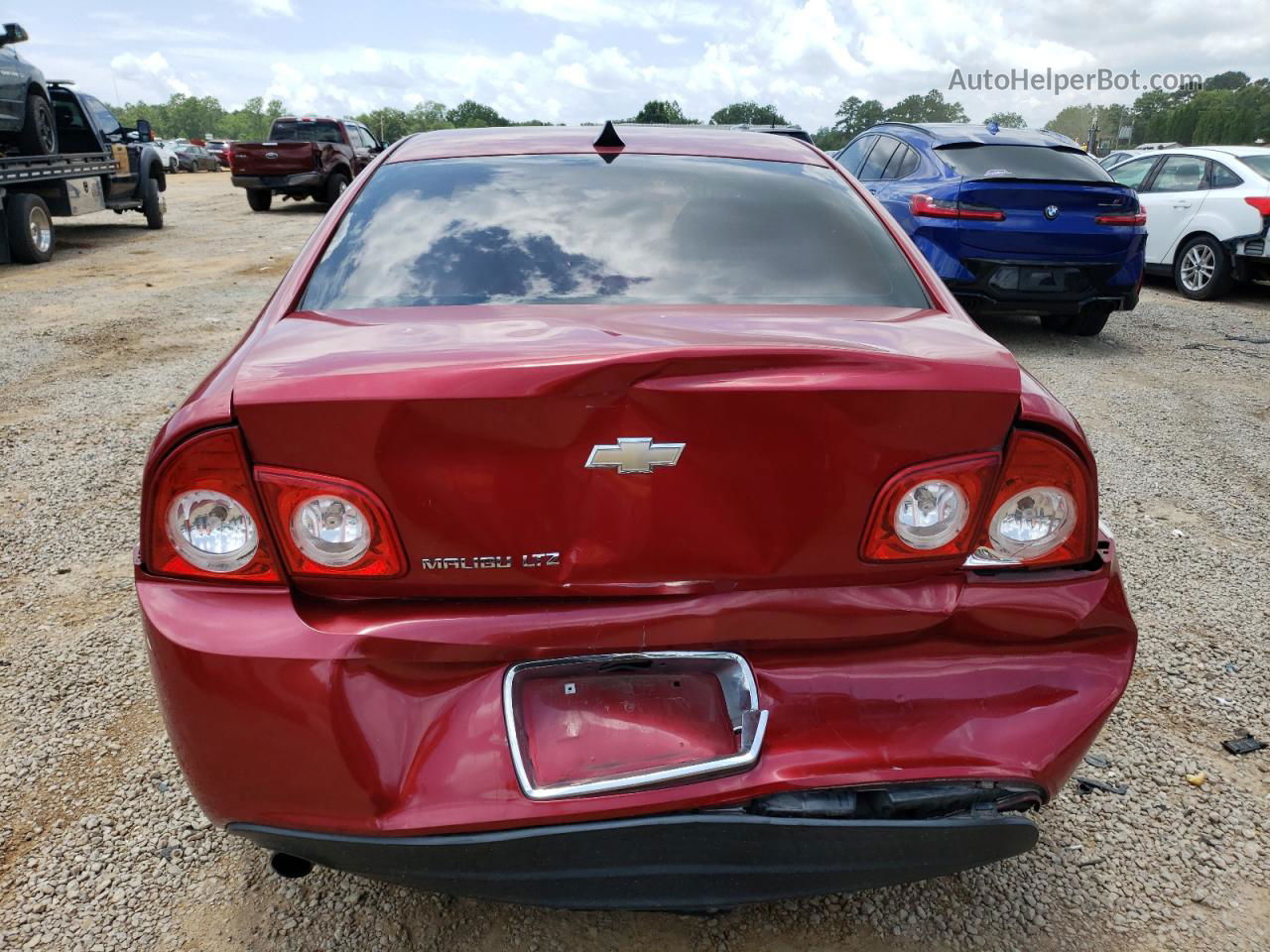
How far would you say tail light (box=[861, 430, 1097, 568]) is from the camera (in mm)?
1600

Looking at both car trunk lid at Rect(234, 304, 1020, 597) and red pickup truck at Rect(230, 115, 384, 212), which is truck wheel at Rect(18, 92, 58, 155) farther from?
car trunk lid at Rect(234, 304, 1020, 597)

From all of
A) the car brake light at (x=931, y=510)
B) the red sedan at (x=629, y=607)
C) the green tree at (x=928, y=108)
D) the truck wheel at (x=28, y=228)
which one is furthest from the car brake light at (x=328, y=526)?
the green tree at (x=928, y=108)

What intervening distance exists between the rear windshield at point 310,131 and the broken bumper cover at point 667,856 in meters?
20.9

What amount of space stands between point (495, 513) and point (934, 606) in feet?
2.43

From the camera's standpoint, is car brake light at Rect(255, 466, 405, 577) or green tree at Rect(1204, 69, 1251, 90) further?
green tree at Rect(1204, 69, 1251, 90)

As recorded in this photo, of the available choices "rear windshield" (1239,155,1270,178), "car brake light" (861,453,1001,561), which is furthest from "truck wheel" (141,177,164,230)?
"car brake light" (861,453,1001,561)

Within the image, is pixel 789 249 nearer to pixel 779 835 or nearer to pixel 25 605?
Result: pixel 779 835

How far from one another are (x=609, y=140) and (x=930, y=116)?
12086 cm

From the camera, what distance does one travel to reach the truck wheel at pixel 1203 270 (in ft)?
31.7

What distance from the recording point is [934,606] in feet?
5.26

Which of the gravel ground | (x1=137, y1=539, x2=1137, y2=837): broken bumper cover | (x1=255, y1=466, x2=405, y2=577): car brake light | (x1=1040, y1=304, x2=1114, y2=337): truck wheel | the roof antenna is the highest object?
the roof antenna

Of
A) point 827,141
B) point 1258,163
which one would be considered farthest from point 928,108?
point 1258,163

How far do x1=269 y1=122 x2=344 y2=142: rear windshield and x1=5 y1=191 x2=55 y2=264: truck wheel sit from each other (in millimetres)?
9070

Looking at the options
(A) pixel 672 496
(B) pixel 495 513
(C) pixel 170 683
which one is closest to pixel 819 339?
(A) pixel 672 496
